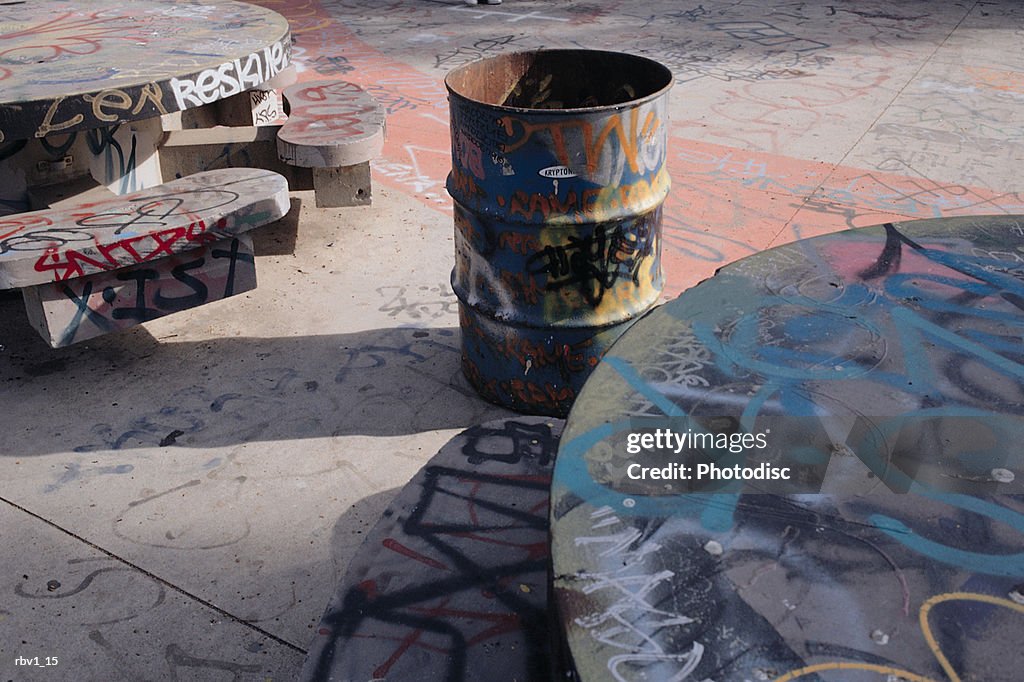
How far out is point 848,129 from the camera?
23.4 ft

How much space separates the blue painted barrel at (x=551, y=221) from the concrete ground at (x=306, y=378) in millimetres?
330

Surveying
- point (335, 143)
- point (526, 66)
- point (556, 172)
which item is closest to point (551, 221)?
point (556, 172)

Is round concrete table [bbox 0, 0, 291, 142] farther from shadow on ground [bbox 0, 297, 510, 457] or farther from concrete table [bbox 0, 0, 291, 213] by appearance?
shadow on ground [bbox 0, 297, 510, 457]

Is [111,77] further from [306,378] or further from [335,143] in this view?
[306,378]

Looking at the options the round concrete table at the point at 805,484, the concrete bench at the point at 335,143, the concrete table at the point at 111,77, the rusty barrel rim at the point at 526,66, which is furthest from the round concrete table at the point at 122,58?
the round concrete table at the point at 805,484

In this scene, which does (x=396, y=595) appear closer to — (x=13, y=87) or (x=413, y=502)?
(x=413, y=502)

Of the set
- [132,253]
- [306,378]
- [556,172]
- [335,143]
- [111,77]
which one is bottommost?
[306,378]

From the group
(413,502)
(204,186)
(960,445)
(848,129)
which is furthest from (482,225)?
(848,129)

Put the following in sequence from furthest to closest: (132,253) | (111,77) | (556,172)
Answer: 1. (111,77)
2. (132,253)
3. (556,172)

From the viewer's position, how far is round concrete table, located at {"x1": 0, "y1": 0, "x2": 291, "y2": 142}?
3850 millimetres

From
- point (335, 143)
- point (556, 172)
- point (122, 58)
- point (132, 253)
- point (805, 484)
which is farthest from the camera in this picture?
point (335, 143)

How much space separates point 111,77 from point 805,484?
363 cm

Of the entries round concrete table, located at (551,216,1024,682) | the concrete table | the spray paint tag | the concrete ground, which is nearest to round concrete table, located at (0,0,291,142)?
the concrete table

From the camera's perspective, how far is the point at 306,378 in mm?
3941
